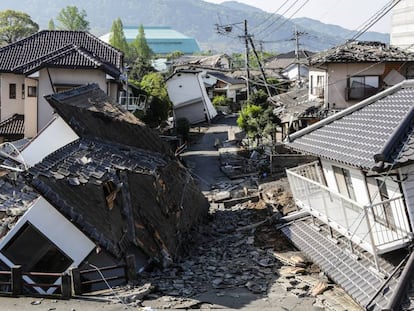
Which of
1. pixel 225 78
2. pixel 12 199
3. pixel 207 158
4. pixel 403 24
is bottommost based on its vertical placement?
pixel 207 158

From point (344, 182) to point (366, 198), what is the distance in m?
1.37

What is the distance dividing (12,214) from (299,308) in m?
7.62

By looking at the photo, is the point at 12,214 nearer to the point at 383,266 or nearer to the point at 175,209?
the point at 175,209

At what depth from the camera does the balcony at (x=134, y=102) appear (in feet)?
109

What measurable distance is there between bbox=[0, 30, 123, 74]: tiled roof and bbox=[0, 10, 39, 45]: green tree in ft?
133

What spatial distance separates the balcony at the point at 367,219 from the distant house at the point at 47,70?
667 inches

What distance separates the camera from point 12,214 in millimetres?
13516

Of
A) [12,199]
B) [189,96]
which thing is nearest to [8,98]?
[12,199]

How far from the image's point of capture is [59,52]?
93.9 feet

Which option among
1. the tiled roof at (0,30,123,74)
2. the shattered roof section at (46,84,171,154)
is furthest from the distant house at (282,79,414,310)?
the tiled roof at (0,30,123,74)

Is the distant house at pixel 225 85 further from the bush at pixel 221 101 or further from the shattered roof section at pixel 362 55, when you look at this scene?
the shattered roof section at pixel 362 55

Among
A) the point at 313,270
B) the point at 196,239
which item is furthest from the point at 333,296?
the point at 196,239

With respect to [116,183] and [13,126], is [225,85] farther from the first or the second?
[116,183]

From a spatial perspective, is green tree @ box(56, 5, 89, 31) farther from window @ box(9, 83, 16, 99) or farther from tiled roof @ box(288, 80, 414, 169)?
tiled roof @ box(288, 80, 414, 169)
